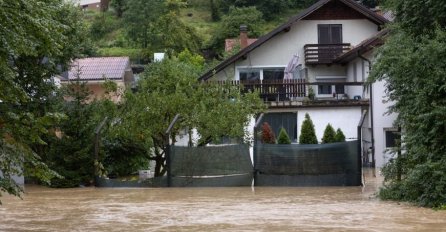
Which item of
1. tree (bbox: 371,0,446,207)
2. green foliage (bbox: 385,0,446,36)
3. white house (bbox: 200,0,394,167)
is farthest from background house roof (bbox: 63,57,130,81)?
tree (bbox: 371,0,446,207)

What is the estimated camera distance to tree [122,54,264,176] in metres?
25.9

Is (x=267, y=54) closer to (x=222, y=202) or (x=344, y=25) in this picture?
(x=344, y=25)

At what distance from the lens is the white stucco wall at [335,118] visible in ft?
114

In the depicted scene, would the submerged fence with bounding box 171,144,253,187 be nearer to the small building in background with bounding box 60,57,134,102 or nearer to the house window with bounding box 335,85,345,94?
the house window with bounding box 335,85,345,94

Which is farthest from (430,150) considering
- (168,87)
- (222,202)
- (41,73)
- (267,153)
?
(41,73)

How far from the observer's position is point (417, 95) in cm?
1739

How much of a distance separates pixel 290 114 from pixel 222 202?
16.6 metres

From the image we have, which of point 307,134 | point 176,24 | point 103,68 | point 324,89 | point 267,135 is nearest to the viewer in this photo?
point 267,135

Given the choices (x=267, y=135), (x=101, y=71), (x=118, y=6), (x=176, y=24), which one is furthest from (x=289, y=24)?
(x=118, y=6)

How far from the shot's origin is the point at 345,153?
23422mm

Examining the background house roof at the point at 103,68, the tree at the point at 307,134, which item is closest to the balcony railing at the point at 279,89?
the tree at the point at 307,134

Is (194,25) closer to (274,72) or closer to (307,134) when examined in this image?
(274,72)

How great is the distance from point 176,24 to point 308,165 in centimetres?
4644

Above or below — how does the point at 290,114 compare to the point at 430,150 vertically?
above
